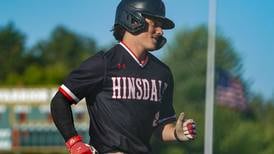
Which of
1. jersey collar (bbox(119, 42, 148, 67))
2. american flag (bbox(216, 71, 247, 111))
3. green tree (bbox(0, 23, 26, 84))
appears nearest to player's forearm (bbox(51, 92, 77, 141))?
jersey collar (bbox(119, 42, 148, 67))

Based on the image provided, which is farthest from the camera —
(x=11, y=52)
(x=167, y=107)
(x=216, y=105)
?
(x=11, y=52)

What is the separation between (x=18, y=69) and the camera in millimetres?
49812

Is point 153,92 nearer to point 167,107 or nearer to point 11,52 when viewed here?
point 167,107

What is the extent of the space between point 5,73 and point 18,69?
0.73 meters

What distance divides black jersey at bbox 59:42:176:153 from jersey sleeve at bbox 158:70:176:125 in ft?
0.23

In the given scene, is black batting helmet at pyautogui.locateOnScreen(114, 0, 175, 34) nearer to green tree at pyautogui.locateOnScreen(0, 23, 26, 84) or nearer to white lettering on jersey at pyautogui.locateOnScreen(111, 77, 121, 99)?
white lettering on jersey at pyautogui.locateOnScreen(111, 77, 121, 99)

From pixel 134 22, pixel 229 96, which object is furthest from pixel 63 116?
pixel 229 96

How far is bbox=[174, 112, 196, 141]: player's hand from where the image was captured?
2.96m

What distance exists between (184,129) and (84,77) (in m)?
0.36

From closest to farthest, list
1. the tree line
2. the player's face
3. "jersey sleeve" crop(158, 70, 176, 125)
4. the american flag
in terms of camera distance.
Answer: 1. the player's face
2. "jersey sleeve" crop(158, 70, 176, 125)
3. the tree line
4. the american flag

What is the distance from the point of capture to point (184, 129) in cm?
297

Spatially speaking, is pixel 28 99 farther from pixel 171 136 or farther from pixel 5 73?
pixel 171 136

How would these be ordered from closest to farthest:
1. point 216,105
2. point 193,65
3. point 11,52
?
1. point 216,105
2. point 193,65
3. point 11,52

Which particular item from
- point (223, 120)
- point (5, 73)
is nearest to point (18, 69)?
point (5, 73)
